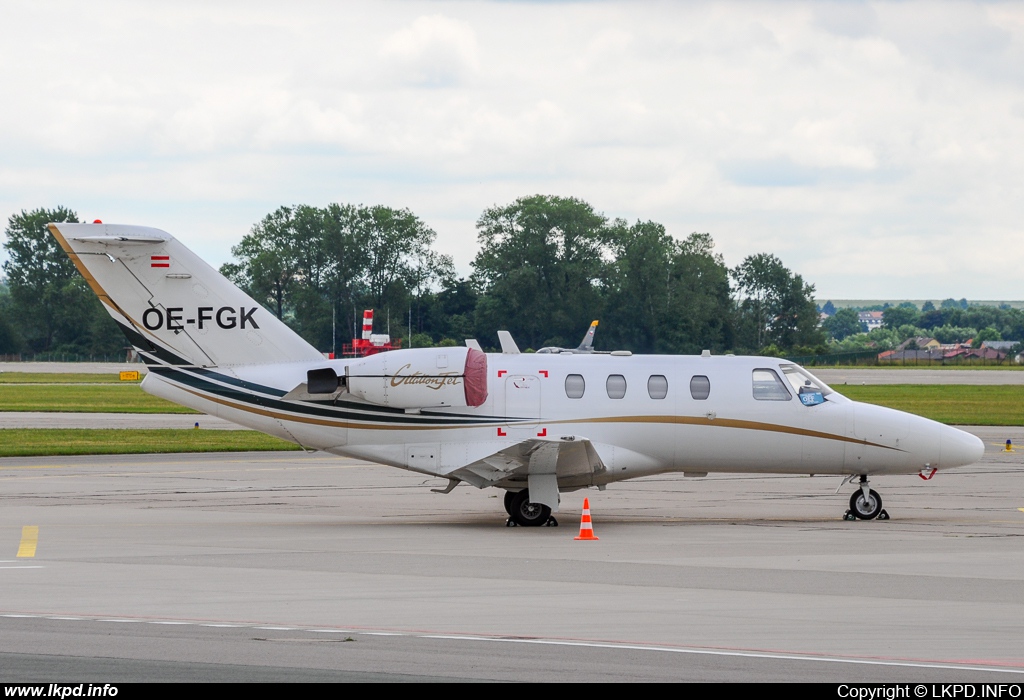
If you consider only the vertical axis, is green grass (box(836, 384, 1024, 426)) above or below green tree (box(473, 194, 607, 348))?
below

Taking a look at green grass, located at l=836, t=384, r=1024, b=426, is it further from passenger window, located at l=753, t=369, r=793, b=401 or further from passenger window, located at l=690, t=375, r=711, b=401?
passenger window, located at l=690, t=375, r=711, b=401

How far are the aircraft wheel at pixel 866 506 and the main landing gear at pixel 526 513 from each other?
17.1 feet

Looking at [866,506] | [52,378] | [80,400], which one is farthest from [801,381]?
[52,378]

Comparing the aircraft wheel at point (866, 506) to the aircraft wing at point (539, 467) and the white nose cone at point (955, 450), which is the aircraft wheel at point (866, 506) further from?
the aircraft wing at point (539, 467)

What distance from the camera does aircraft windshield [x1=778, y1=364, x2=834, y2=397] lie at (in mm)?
20062

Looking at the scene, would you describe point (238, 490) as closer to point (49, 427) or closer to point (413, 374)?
point (413, 374)

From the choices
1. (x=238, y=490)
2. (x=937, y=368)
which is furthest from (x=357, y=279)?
(x=238, y=490)

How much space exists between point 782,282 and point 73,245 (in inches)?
4386

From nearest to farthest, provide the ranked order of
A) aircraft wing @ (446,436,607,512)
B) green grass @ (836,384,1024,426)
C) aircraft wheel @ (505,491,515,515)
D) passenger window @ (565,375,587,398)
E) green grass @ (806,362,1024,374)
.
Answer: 1. aircraft wing @ (446,436,607,512)
2. aircraft wheel @ (505,491,515,515)
3. passenger window @ (565,375,587,398)
4. green grass @ (836,384,1024,426)
5. green grass @ (806,362,1024,374)

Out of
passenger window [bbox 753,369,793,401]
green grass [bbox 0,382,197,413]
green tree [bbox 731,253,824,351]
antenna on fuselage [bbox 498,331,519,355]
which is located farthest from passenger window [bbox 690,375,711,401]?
green tree [bbox 731,253,824,351]

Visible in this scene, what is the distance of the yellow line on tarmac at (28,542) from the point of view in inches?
611

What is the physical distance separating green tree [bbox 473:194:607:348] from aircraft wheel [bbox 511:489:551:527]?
83.6 metres

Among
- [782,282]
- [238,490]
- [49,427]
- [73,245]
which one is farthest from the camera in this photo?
[782,282]

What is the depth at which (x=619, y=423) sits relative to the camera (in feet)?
63.8
